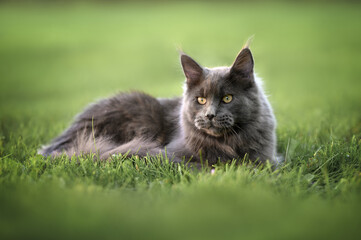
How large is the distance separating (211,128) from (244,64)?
0.71 meters

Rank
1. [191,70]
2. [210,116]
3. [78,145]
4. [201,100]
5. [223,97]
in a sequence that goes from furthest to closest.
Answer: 1. [78,145]
2. [191,70]
3. [201,100]
4. [223,97]
5. [210,116]

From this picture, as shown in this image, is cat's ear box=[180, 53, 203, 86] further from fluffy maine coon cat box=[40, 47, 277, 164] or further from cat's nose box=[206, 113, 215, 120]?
cat's nose box=[206, 113, 215, 120]

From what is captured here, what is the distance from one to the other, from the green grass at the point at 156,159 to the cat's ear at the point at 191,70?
0.26m

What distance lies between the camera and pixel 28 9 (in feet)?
54.2

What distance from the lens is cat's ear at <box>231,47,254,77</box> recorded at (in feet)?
10.1

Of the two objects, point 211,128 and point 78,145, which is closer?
point 211,128

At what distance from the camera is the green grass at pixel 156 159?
6.06 ft

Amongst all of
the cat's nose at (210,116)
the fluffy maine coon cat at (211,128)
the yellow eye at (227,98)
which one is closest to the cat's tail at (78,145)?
the fluffy maine coon cat at (211,128)

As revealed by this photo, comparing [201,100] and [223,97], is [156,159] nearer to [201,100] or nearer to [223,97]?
[201,100]

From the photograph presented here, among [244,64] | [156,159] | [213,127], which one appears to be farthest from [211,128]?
[244,64]

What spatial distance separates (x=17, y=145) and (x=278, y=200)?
3.06 metres

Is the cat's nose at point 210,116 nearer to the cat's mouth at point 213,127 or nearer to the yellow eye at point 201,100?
the cat's mouth at point 213,127

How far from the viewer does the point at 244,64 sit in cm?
314

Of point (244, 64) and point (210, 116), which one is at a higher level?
point (244, 64)
